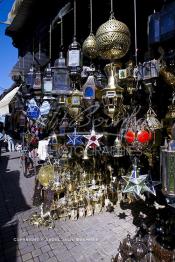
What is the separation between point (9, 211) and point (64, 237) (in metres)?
2.40

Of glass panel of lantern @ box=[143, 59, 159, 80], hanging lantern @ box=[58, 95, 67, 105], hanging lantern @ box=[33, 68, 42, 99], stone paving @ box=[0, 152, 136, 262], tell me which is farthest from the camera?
hanging lantern @ box=[33, 68, 42, 99]

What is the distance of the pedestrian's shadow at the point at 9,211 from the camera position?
14.7 ft

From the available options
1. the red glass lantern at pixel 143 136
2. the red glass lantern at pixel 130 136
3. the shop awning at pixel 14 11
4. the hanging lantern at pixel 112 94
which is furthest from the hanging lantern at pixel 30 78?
the red glass lantern at pixel 143 136

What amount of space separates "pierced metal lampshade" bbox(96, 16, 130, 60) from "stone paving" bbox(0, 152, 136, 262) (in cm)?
327

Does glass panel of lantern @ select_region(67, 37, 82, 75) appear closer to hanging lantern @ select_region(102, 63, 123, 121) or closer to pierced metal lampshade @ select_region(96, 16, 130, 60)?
hanging lantern @ select_region(102, 63, 123, 121)

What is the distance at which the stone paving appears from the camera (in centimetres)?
422

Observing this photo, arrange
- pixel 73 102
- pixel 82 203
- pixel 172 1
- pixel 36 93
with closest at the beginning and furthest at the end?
pixel 172 1 → pixel 73 102 → pixel 36 93 → pixel 82 203

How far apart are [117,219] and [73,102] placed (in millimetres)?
2825

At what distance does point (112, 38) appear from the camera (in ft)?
10.1

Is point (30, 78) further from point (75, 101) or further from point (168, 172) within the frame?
point (168, 172)

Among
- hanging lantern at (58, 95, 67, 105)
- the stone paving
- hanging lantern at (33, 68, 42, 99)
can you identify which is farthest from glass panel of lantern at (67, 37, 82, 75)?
the stone paving

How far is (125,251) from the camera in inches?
136

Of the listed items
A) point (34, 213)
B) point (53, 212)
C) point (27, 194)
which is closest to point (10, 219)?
point (34, 213)

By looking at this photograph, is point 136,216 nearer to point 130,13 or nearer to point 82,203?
point 82,203
